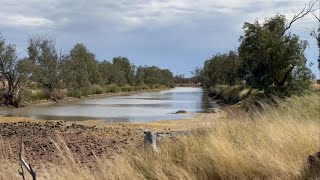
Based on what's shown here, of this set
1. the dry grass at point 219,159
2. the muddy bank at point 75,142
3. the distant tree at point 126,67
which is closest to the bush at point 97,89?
the distant tree at point 126,67

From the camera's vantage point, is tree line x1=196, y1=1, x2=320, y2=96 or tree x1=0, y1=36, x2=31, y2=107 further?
tree x1=0, y1=36, x2=31, y2=107

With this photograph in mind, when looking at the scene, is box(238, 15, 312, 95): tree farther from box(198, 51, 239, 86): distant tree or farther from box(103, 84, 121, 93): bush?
box(103, 84, 121, 93): bush

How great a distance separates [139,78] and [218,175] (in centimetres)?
11031

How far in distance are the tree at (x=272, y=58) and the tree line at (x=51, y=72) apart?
2160 cm

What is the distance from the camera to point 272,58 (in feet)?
103

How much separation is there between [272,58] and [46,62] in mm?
30310

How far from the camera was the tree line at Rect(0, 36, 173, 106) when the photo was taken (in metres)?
43.5

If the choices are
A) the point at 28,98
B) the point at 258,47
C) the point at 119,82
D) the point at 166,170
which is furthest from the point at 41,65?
the point at 166,170

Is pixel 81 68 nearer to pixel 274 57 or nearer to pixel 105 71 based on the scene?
pixel 105 71

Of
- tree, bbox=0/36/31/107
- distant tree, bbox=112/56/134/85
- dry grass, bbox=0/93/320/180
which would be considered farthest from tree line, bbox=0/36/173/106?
dry grass, bbox=0/93/320/180

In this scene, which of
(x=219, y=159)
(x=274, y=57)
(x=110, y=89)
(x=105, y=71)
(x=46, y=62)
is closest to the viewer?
(x=219, y=159)

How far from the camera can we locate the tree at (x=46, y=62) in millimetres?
52281

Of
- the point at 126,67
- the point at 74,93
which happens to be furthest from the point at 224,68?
the point at 126,67

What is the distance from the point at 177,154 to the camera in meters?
7.24
